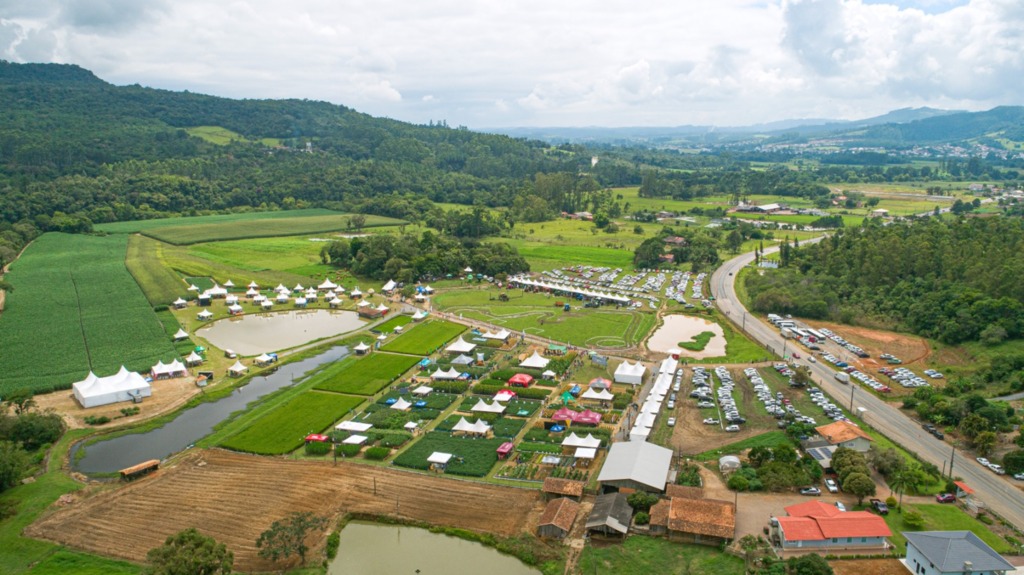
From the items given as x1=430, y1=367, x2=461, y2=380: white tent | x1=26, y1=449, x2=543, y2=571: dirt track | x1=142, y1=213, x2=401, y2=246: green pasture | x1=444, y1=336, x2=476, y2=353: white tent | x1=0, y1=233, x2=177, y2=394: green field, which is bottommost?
x1=26, y1=449, x2=543, y2=571: dirt track

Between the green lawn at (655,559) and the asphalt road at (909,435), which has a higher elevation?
the asphalt road at (909,435)

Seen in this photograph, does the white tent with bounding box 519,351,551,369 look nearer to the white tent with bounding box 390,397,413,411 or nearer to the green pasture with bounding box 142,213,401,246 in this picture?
the white tent with bounding box 390,397,413,411

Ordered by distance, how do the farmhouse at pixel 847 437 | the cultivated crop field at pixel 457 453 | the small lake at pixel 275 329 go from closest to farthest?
1. the cultivated crop field at pixel 457 453
2. the farmhouse at pixel 847 437
3. the small lake at pixel 275 329

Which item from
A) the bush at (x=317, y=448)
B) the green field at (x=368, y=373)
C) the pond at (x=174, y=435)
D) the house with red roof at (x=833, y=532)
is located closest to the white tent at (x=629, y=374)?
the green field at (x=368, y=373)

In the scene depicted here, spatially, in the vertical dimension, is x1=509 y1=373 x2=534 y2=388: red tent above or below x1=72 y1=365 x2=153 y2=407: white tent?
below

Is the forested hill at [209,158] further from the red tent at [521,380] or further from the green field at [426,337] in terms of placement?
the red tent at [521,380]

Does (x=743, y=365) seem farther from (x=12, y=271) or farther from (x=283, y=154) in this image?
(x=283, y=154)

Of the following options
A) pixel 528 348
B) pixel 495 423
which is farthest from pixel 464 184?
pixel 495 423

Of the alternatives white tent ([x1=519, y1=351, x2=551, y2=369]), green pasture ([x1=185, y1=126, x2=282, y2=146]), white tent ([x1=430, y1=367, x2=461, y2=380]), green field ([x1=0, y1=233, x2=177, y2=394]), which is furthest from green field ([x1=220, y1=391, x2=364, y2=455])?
green pasture ([x1=185, y1=126, x2=282, y2=146])
